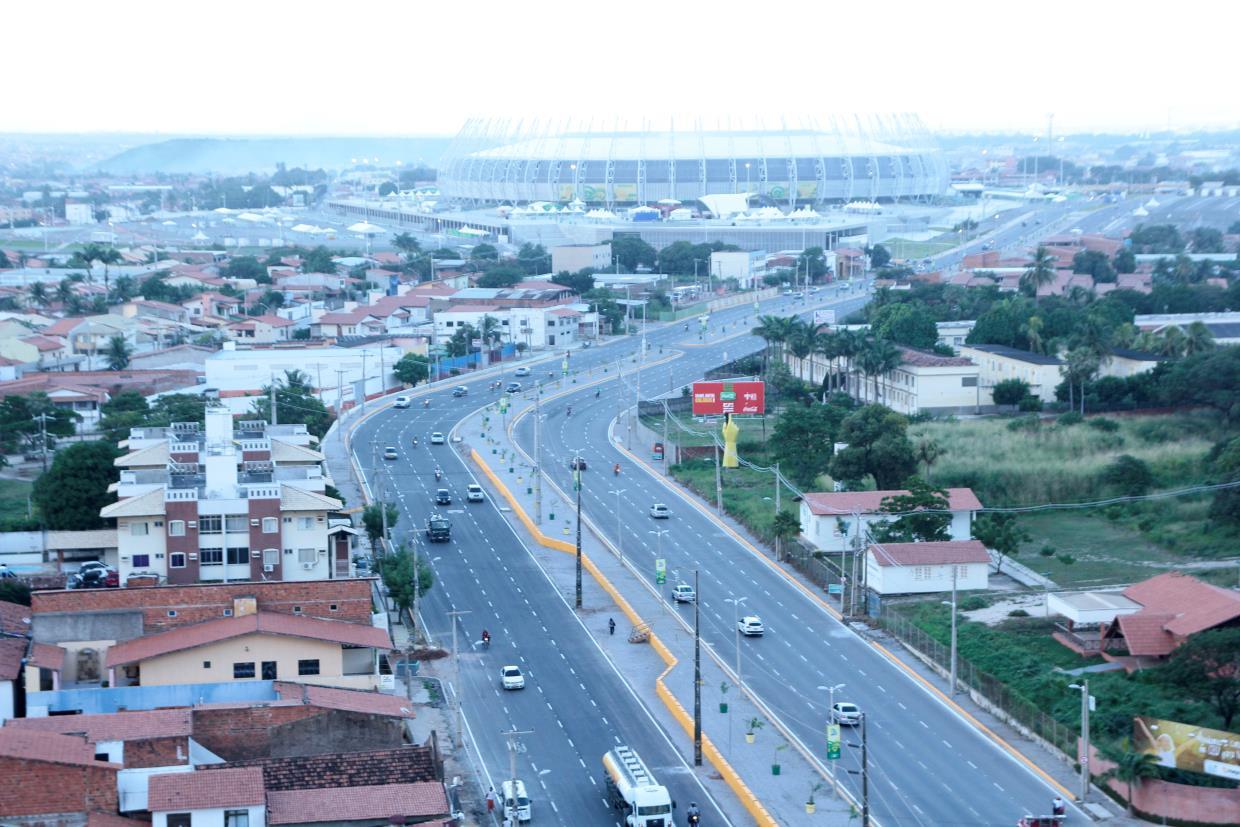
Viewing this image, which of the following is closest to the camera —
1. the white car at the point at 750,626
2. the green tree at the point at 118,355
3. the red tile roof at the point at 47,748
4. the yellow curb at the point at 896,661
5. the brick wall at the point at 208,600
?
the red tile roof at the point at 47,748

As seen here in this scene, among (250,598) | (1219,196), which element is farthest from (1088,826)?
(1219,196)

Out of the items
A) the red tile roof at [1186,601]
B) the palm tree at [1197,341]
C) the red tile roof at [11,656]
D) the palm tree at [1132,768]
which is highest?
the palm tree at [1197,341]

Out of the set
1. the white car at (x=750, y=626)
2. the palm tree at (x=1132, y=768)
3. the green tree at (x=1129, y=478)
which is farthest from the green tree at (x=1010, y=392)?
the palm tree at (x=1132, y=768)

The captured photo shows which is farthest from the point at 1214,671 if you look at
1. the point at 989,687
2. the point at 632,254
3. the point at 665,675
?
the point at 632,254

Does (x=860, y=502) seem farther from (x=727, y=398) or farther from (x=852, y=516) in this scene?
(x=727, y=398)

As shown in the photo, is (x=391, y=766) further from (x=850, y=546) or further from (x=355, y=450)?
(x=355, y=450)

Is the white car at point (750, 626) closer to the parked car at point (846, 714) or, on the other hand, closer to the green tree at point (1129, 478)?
the parked car at point (846, 714)
